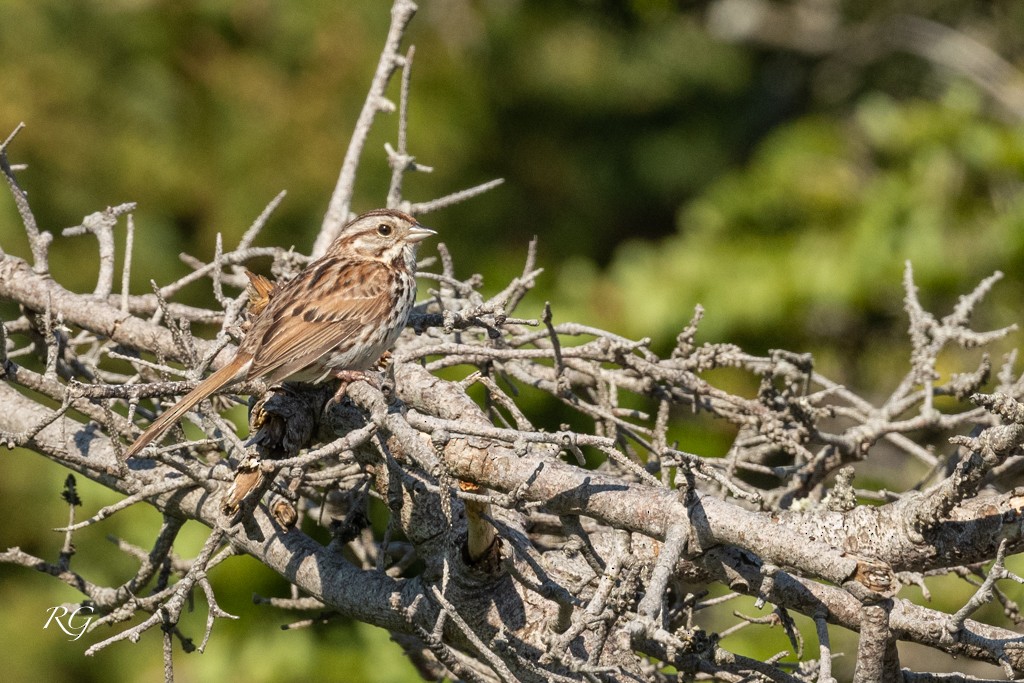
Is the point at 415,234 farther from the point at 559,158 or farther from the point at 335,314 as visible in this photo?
the point at 559,158

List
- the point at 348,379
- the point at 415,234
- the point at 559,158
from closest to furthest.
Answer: the point at 348,379 < the point at 415,234 < the point at 559,158

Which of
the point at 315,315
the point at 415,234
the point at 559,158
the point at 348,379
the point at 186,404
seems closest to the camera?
the point at 186,404

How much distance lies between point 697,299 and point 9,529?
5.07 meters

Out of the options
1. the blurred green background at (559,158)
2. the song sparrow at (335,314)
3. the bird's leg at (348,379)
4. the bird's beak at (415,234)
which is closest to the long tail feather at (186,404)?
the song sparrow at (335,314)

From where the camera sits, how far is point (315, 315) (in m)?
4.08

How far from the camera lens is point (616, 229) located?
10.9 m

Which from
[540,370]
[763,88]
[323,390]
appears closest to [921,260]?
[540,370]

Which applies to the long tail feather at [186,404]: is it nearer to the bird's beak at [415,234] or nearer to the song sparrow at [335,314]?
the song sparrow at [335,314]

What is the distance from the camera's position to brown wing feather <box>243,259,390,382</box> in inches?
143

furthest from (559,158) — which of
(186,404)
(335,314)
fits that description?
(186,404)

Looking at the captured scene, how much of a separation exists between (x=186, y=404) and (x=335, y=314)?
36.3 inches

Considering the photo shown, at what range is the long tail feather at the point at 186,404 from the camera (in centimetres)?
320

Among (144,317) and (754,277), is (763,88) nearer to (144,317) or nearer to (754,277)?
(754,277)

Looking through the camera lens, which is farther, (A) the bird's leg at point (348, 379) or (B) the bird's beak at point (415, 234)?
(B) the bird's beak at point (415, 234)
